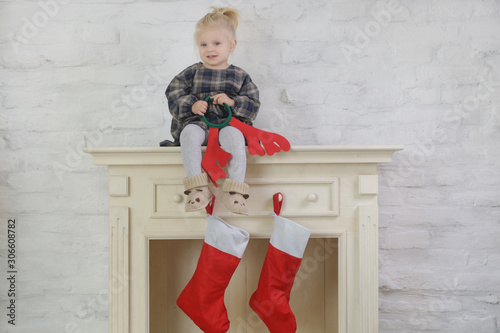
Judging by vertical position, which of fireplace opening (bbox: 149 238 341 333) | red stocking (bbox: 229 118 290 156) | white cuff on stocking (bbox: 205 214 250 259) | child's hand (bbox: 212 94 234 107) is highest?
child's hand (bbox: 212 94 234 107)

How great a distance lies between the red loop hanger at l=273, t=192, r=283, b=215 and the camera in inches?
42.0

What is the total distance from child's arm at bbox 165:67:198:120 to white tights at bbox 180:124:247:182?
0.23 feet

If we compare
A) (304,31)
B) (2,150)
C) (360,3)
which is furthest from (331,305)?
(2,150)

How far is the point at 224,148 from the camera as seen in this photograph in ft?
3.46

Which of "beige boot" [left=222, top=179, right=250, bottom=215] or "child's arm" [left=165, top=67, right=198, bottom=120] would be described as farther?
"child's arm" [left=165, top=67, right=198, bottom=120]

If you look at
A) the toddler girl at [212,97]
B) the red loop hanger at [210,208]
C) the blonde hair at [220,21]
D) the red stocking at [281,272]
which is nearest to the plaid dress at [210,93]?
the toddler girl at [212,97]

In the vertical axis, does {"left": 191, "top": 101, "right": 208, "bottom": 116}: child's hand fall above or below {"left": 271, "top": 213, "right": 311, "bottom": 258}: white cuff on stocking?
above

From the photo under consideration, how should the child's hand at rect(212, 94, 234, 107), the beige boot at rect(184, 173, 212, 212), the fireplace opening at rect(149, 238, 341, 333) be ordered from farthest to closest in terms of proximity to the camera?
the fireplace opening at rect(149, 238, 341, 333), the child's hand at rect(212, 94, 234, 107), the beige boot at rect(184, 173, 212, 212)

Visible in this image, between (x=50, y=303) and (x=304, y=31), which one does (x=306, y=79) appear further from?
(x=50, y=303)

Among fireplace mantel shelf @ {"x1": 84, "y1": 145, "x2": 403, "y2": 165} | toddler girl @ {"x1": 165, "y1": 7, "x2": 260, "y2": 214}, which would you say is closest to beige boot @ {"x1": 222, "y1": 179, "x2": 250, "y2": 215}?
toddler girl @ {"x1": 165, "y1": 7, "x2": 260, "y2": 214}

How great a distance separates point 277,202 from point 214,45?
478mm

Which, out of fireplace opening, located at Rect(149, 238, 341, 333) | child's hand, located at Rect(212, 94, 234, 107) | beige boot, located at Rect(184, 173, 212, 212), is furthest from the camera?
fireplace opening, located at Rect(149, 238, 341, 333)

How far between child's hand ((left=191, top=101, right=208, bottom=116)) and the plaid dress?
29mm

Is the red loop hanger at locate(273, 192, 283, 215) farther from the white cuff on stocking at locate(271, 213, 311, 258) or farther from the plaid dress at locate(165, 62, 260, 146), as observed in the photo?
the plaid dress at locate(165, 62, 260, 146)
